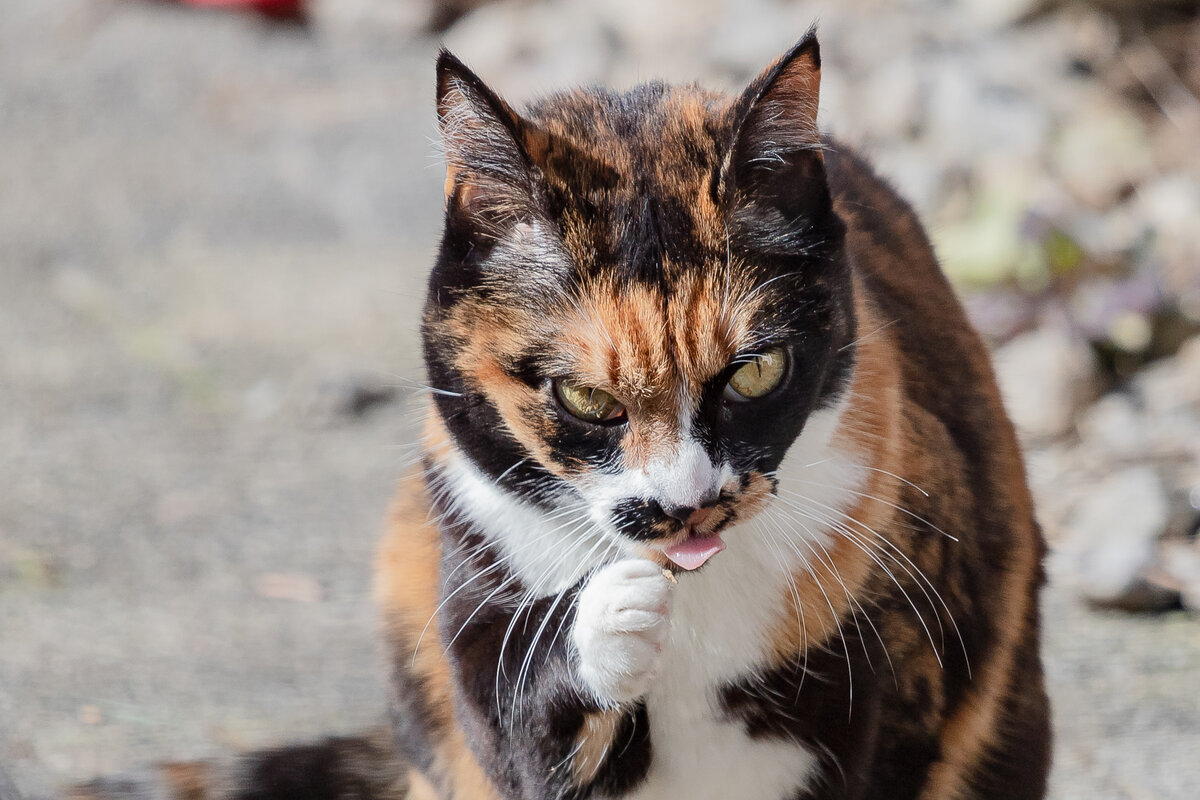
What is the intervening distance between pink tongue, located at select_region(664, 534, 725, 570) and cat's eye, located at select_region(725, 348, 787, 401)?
20 cm

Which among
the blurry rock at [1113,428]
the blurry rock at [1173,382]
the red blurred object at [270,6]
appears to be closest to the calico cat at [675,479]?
the blurry rock at [1113,428]

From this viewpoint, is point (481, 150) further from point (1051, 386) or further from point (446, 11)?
point (446, 11)

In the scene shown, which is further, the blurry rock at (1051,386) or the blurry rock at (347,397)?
the blurry rock at (347,397)

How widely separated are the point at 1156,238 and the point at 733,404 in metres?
3.45

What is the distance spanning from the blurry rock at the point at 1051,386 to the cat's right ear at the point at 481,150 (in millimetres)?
2552

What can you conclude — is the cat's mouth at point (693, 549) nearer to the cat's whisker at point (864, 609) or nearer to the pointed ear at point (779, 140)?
the cat's whisker at point (864, 609)

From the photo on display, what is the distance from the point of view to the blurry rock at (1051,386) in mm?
4031

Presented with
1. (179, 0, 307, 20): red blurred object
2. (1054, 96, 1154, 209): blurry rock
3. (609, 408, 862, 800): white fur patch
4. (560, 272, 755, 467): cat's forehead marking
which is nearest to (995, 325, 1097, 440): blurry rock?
(1054, 96, 1154, 209): blurry rock

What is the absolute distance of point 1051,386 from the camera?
13.3ft

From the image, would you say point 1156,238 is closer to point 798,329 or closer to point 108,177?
point 798,329

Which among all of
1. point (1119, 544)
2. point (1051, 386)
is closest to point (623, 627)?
point (1119, 544)

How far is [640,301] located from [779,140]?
12.7 inches

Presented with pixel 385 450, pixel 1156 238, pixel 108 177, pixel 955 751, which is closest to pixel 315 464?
pixel 385 450

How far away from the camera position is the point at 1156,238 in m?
4.62
